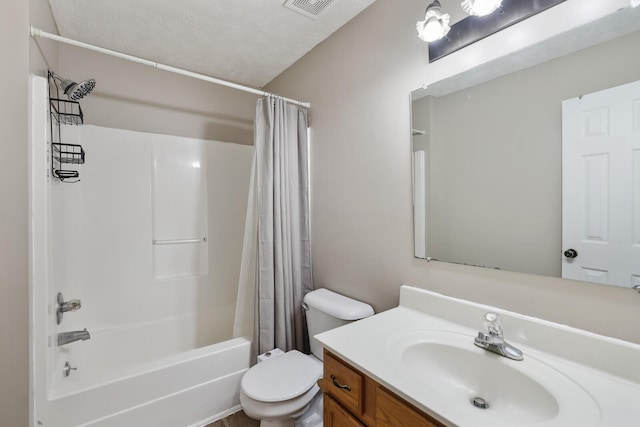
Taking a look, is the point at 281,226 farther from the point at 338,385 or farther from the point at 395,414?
the point at 395,414

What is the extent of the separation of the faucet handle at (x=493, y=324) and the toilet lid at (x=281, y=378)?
34.7 inches

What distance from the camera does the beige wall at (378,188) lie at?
99 cm

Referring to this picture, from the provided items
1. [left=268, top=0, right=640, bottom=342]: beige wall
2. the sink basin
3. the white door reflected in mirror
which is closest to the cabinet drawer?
the sink basin

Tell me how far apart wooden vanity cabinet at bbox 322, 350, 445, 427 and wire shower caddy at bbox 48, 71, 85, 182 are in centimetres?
184

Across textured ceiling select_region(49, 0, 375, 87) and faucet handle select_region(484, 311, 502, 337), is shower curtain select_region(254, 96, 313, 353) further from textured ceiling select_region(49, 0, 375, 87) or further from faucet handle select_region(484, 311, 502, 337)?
faucet handle select_region(484, 311, 502, 337)

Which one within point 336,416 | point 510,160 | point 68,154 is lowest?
point 336,416

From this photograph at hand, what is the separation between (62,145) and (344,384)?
6.78ft

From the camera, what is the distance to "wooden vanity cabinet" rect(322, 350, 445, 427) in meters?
0.77

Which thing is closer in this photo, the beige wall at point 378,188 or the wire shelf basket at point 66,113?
the beige wall at point 378,188

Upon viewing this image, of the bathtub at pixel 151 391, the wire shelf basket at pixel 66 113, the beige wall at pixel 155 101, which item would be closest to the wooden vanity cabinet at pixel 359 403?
the bathtub at pixel 151 391

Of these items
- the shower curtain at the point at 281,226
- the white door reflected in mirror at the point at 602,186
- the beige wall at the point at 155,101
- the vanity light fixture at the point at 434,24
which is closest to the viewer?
the white door reflected in mirror at the point at 602,186

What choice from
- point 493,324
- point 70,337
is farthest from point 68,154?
point 493,324

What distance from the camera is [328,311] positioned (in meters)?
1.56

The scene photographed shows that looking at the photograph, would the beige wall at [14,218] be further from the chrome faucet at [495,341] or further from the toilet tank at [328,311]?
the chrome faucet at [495,341]
